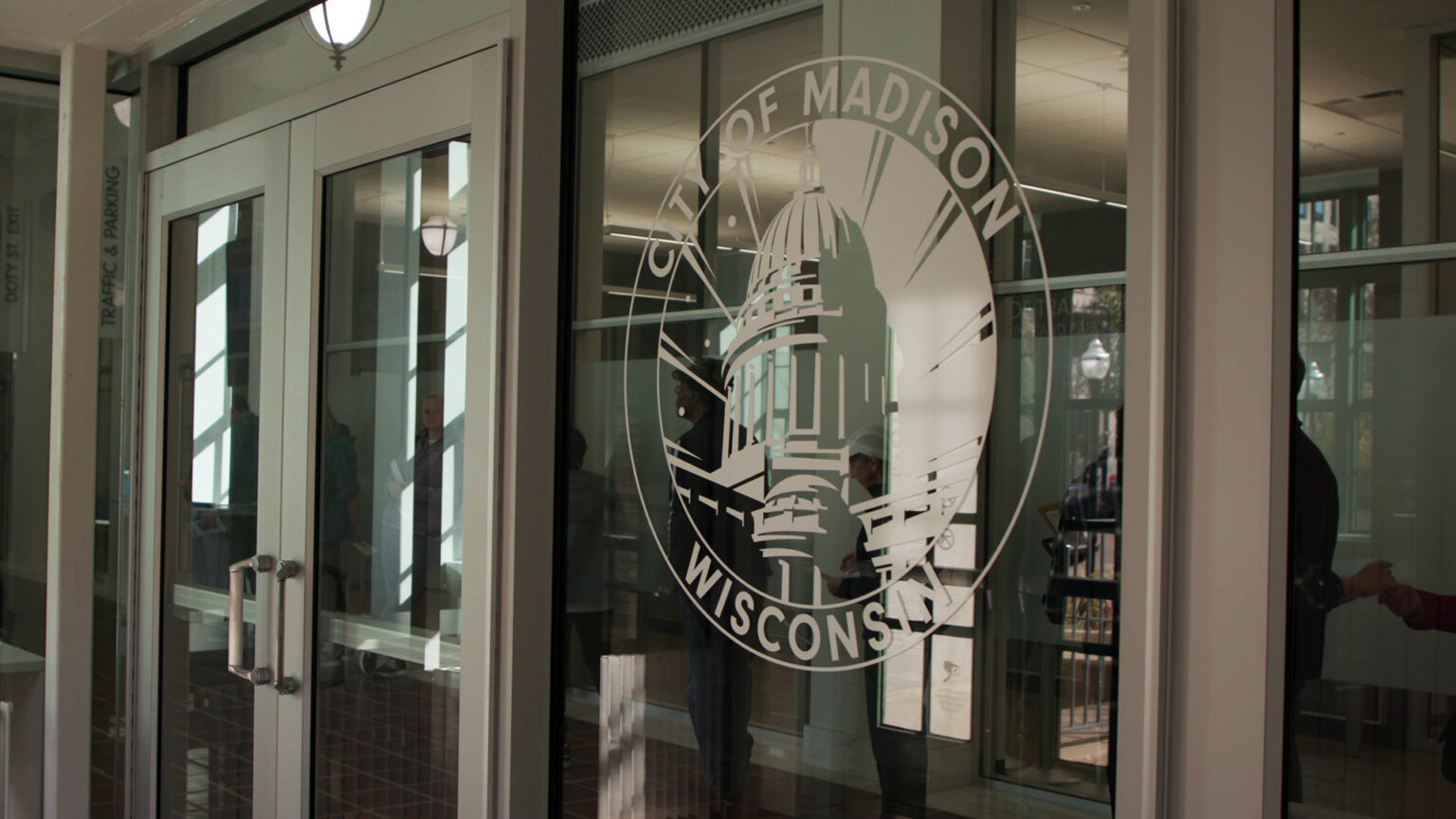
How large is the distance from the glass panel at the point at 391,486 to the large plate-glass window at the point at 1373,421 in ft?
6.20

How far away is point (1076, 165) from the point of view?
174 cm

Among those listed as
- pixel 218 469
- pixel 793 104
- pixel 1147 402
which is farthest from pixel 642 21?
pixel 218 469

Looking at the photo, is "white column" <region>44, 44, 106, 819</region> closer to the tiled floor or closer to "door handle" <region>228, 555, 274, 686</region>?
the tiled floor

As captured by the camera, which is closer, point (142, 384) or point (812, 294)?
point (812, 294)

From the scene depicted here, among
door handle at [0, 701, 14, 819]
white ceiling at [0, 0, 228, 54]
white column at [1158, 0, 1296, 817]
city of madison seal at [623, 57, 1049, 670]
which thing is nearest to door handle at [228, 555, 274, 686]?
door handle at [0, 701, 14, 819]

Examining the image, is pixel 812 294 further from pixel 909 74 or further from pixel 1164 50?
pixel 1164 50

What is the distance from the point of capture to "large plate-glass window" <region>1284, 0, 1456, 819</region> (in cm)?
143

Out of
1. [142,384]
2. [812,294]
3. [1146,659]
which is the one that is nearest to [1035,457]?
[1146,659]

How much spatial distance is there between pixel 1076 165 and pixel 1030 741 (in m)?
0.85

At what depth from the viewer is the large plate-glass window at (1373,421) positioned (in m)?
1.43

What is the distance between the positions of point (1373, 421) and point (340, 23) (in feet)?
Result: 9.39

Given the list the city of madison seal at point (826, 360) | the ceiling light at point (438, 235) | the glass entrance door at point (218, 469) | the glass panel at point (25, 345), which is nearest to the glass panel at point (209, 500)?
the glass entrance door at point (218, 469)

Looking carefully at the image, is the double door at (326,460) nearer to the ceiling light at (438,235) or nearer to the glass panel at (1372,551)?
the ceiling light at (438,235)

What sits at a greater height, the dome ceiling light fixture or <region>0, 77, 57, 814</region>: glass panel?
the dome ceiling light fixture
